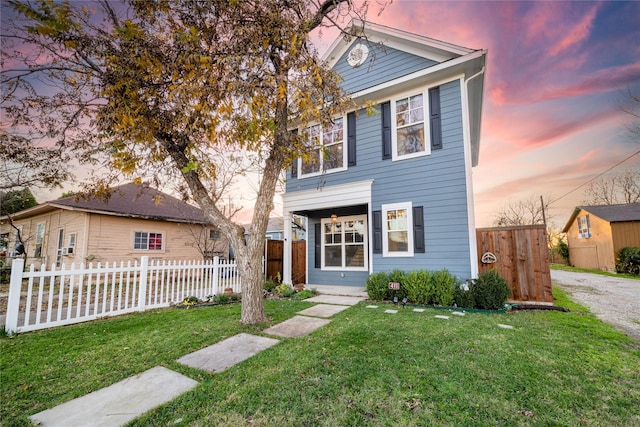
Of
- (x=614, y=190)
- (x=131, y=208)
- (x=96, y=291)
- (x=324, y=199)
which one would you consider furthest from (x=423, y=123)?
(x=614, y=190)

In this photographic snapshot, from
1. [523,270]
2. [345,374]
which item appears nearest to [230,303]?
[345,374]

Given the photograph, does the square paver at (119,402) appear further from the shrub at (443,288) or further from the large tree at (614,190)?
the large tree at (614,190)

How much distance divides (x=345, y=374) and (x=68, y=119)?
20.0ft

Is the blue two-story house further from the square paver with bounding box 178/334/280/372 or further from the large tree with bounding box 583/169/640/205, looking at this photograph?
the large tree with bounding box 583/169/640/205

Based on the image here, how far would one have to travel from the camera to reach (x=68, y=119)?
4.77 metres

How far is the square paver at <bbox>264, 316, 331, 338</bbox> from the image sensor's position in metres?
3.99

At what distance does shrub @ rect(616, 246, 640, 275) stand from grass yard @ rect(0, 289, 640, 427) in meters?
15.1

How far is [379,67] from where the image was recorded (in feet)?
26.0

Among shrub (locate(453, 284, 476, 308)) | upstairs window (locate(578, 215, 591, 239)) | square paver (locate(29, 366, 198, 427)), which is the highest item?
upstairs window (locate(578, 215, 591, 239))

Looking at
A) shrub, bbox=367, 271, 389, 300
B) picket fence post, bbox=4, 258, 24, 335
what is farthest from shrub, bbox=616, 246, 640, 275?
picket fence post, bbox=4, 258, 24, 335

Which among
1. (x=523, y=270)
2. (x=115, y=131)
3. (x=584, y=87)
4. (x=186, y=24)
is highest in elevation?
(x=584, y=87)

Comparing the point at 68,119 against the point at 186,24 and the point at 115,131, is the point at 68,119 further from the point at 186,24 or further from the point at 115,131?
the point at 186,24

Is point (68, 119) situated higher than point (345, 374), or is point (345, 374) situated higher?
point (68, 119)

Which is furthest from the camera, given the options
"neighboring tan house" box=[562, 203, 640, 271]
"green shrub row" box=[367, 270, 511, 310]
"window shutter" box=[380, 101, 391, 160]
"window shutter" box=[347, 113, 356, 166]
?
"neighboring tan house" box=[562, 203, 640, 271]
